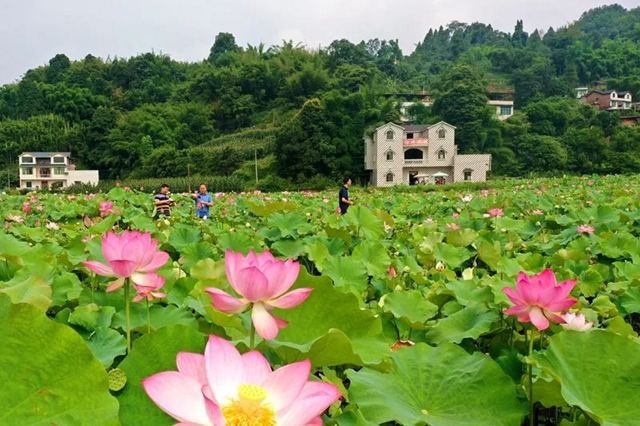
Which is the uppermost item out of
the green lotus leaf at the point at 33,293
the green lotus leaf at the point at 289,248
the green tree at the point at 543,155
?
the green tree at the point at 543,155

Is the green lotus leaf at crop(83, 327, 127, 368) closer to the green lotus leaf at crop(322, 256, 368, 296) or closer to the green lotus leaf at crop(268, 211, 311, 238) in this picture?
the green lotus leaf at crop(322, 256, 368, 296)

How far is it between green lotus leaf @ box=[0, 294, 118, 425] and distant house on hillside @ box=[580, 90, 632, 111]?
5816 centimetres

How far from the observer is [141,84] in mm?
56312

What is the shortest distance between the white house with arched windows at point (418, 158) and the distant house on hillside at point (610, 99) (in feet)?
92.1

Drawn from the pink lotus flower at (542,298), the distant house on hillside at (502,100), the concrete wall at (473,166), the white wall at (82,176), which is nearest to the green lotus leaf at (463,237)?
the pink lotus flower at (542,298)


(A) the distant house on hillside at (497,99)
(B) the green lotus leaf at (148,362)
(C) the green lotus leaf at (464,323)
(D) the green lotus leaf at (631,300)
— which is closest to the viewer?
(B) the green lotus leaf at (148,362)

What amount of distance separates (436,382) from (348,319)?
0.48ft

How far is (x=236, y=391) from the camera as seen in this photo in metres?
0.44

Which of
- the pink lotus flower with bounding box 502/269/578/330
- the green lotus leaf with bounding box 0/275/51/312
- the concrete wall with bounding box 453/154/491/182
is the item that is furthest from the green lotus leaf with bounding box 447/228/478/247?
the concrete wall with bounding box 453/154/491/182

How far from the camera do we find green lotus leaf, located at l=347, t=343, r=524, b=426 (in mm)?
630

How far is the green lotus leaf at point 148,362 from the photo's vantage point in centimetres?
50

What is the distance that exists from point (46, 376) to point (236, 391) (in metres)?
0.17

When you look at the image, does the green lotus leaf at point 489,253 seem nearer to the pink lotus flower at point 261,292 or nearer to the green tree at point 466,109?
the pink lotus flower at point 261,292

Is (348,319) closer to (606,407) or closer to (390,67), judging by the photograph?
(606,407)
